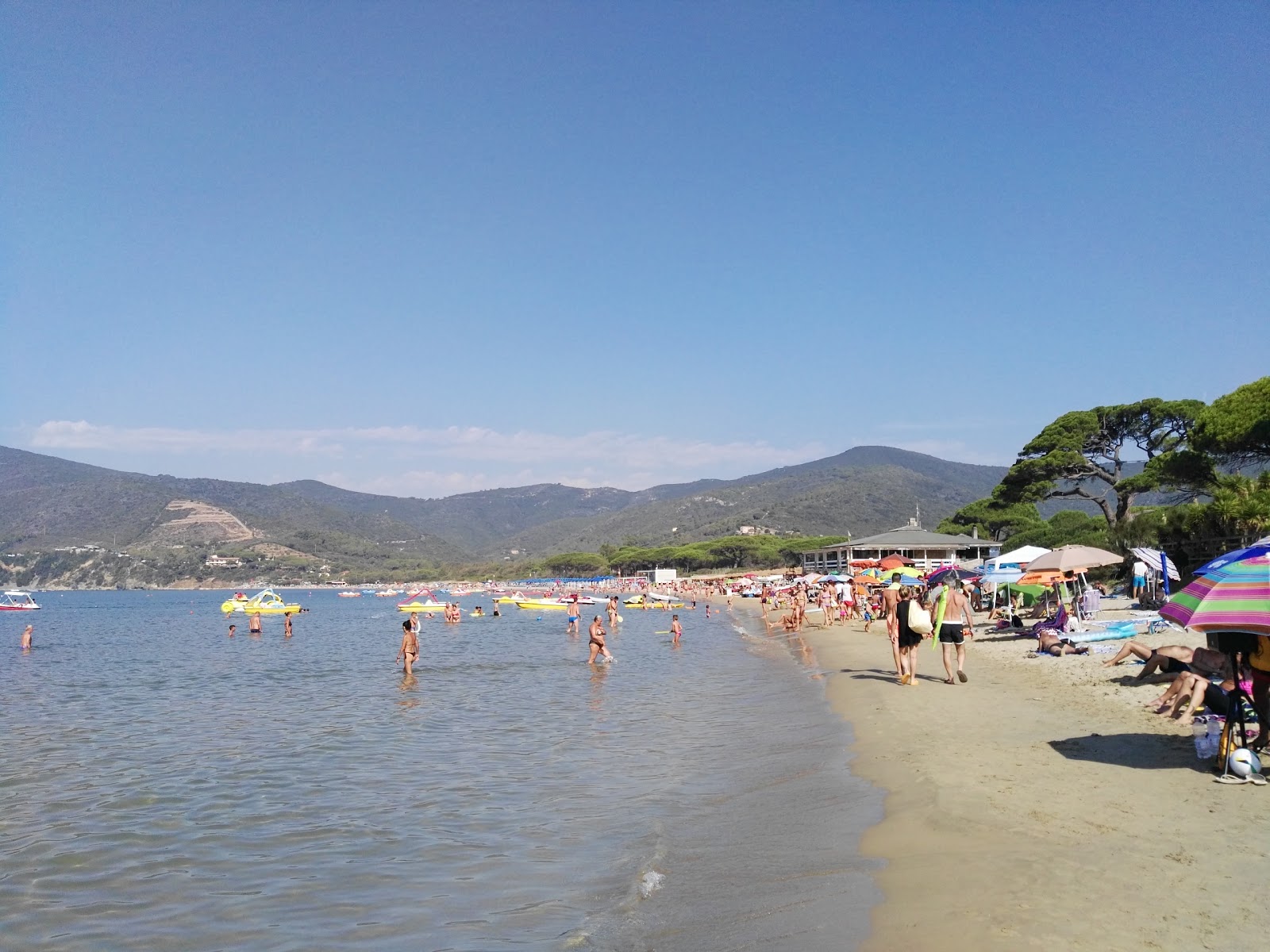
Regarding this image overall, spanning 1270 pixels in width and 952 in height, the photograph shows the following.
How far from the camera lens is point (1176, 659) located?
34.4 feet

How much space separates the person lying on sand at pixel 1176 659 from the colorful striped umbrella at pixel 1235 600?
217cm

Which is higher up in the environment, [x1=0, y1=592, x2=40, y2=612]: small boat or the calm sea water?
the calm sea water

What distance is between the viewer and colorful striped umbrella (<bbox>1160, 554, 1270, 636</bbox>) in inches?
227

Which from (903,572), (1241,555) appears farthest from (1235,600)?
(903,572)

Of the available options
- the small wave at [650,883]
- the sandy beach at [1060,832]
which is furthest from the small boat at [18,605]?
the small wave at [650,883]

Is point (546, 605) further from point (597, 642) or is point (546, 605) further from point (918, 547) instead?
point (597, 642)

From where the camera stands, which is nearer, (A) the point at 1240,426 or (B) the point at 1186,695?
(B) the point at 1186,695

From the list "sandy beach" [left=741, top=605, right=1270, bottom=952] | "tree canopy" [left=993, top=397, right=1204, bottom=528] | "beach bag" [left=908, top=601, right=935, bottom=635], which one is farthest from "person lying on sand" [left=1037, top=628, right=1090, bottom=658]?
"tree canopy" [left=993, top=397, right=1204, bottom=528]

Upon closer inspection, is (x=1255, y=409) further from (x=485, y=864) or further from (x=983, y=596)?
(x=485, y=864)

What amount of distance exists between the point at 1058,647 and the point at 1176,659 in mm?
5217

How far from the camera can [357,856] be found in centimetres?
662

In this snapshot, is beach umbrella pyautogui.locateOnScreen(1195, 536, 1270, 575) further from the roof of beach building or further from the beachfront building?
the roof of beach building

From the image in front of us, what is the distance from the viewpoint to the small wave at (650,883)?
18.3 feet

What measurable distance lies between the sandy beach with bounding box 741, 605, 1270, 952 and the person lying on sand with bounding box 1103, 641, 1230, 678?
340mm
